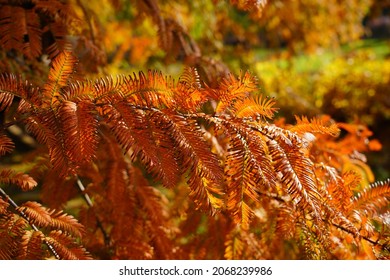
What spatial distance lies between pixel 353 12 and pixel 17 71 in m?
4.66

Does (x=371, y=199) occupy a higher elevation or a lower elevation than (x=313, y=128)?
Answer: lower

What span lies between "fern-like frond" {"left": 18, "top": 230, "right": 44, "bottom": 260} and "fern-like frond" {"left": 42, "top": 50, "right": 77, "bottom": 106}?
0.89ft

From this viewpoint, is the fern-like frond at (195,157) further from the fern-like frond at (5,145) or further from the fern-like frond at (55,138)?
the fern-like frond at (5,145)

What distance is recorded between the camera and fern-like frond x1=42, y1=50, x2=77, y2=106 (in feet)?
3.34

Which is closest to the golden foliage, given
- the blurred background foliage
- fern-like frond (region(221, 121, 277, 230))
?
fern-like frond (region(221, 121, 277, 230))

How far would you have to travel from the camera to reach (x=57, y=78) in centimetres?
102

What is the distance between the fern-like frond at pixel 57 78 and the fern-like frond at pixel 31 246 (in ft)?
0.89

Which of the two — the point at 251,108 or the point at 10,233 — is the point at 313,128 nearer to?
the point at 251,108

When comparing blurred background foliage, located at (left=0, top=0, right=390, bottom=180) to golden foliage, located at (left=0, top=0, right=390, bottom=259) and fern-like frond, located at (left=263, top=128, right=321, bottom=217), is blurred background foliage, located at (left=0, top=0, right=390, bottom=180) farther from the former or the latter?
fern-like frond, located at (left=263, top=128, right=321, bottom=217)

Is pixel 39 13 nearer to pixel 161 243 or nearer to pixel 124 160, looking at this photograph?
pixel 124 160

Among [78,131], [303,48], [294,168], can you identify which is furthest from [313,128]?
[303,48]

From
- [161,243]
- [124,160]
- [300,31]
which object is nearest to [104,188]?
[124,160]

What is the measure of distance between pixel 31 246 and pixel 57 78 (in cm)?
34

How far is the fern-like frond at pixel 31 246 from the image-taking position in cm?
102
